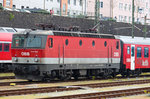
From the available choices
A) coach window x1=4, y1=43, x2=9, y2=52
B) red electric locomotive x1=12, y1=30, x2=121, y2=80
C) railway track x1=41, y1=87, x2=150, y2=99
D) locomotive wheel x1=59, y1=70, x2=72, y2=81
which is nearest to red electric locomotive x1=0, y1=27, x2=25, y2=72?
coach window x1=4, y1=43, x2=9, y2=52

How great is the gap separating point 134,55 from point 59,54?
958cm

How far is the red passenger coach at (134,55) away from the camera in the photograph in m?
32.8

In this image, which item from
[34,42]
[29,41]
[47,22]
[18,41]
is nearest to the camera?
[34,42]

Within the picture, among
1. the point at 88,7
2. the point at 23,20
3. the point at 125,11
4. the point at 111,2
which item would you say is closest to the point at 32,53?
the point at 23,20

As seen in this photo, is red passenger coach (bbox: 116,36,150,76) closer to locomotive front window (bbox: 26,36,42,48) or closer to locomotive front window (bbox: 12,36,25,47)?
locomotive front window (bbox: 26,36,42,48)

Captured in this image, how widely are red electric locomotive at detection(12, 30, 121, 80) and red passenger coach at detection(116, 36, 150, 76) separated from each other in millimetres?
2802

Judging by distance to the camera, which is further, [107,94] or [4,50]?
[4,50]


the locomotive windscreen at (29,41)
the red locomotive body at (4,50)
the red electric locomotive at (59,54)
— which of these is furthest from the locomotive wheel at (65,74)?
the red locomotive body at (4,50)

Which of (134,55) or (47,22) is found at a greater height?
(47,22)

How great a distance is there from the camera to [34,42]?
25.4m

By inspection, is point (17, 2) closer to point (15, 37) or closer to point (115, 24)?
point (115, 24)

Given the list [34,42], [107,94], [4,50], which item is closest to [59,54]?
[34,42]

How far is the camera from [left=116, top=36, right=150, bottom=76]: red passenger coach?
32.8 m

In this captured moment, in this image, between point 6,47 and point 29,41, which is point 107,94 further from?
point 6,47
